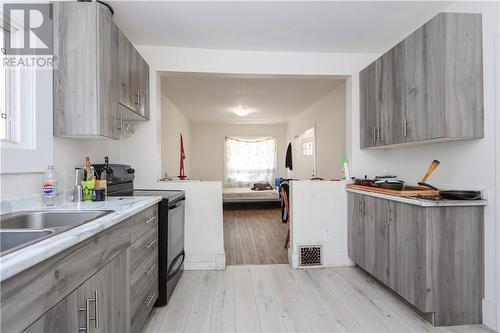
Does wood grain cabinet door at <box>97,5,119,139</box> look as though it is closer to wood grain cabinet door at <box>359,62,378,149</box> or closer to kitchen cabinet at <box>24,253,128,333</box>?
kitchen cabinet at <box>24,253,128,333</box>

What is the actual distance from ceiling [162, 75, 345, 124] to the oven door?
160 centimetres

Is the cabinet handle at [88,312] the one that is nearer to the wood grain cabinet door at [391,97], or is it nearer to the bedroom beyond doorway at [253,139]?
the bedroom beyond doorway at [253,139]

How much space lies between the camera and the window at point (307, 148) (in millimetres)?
6147

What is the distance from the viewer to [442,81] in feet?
6.24

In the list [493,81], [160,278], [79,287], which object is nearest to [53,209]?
[79,287]

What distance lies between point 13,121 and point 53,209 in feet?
1.85

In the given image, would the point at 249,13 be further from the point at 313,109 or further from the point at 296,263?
Result: the point at 313,109

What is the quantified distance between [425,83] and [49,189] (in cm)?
273

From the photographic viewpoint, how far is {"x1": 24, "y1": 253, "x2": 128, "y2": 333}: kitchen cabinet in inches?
35.0

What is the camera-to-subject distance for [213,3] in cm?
210

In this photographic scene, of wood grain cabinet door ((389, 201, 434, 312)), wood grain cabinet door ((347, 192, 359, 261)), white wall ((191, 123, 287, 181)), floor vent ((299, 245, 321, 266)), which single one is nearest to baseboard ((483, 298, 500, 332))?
wood grain cabinet door ((389, 201, 434, 312))

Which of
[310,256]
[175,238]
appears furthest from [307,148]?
[175,238]

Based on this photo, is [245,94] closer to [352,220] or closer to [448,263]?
[352,220]

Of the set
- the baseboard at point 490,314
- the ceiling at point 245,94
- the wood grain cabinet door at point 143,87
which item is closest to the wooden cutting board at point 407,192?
the baseboard at point 490,314
